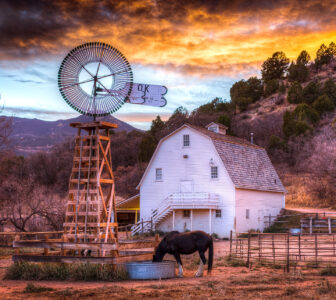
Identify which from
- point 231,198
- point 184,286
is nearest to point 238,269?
point 184,286

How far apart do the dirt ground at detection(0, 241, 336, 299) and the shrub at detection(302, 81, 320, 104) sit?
73.4 meters

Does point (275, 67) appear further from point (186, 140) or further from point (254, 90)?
point (186, 140)

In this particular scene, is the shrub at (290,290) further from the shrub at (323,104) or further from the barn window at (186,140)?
the shrub at (323,104)

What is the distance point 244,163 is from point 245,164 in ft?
0.41

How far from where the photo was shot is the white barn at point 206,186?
3869cm

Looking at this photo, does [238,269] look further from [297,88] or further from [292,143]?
[297,88]

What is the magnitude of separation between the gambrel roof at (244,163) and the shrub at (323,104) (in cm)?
3680

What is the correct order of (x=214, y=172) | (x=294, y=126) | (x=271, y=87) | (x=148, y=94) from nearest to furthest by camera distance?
(x=148, y=94)
(x=214, y=172)
(x=294, y=126)
(x=271, y=87)

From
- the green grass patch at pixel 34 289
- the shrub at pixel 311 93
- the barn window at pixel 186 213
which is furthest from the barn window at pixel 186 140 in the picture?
the shrub at pixel 311 93

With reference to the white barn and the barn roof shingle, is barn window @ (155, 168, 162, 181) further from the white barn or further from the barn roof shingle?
the barn roof shingle

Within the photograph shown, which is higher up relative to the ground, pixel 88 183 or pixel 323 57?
pixel 323 57

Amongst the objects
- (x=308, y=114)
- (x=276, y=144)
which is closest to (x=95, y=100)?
(x=276, y=144)

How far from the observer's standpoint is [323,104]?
77.9 metres

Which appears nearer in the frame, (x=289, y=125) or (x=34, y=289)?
(x=34, y=289)
